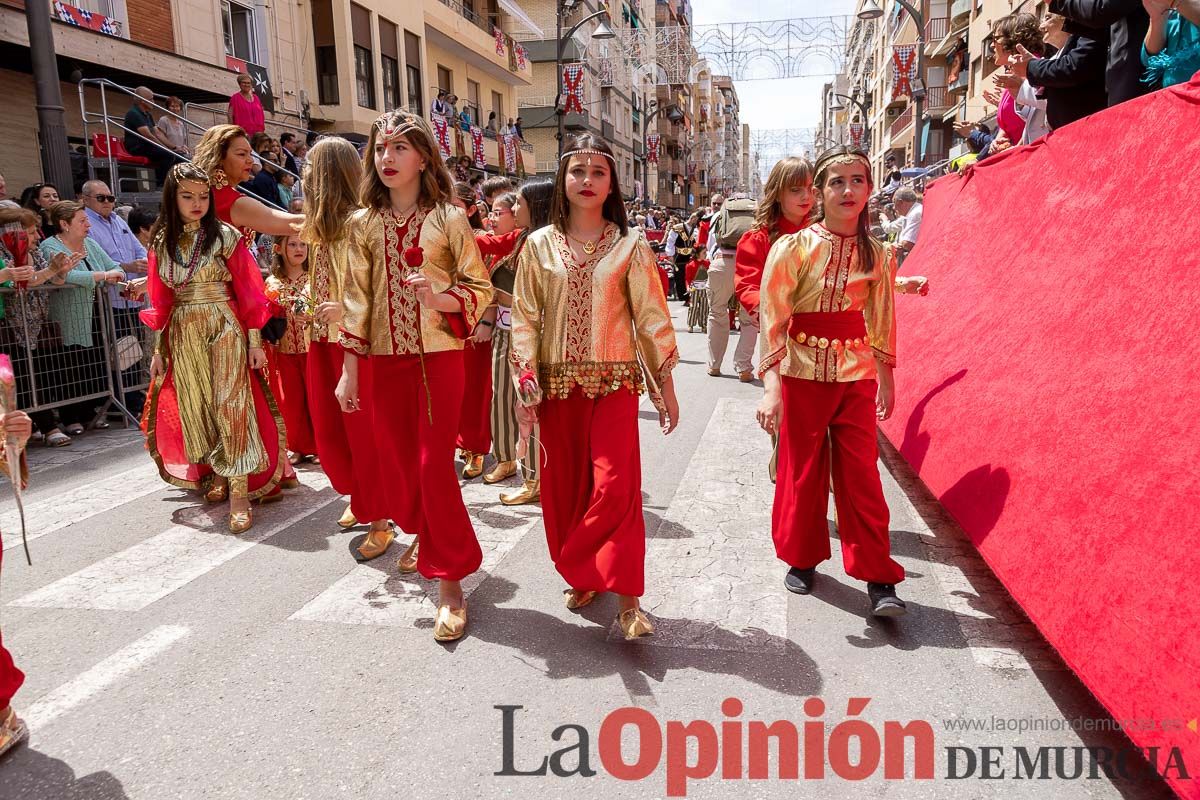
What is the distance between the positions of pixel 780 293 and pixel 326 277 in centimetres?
234

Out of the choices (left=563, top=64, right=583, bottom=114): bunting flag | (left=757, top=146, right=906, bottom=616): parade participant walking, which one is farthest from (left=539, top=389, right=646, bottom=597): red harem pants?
(left=563, top=64, right=583, bottom=114): bunting flag

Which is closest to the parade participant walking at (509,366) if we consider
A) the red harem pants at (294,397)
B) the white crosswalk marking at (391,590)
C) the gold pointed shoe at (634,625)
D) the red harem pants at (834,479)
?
the white crosswalk marking at (391,590)

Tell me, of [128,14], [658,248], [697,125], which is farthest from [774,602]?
[697,125]

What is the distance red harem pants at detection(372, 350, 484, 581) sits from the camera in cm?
349

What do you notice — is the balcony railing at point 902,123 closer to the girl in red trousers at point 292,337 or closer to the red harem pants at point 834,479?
the girl in red trousers at point 292,337

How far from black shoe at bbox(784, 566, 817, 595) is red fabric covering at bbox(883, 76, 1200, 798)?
27.4 inches

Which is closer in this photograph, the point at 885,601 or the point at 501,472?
the point at 885,601

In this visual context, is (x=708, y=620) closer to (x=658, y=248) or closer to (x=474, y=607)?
(x=474, y=607)

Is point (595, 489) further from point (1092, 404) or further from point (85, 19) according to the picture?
point (85, 19)

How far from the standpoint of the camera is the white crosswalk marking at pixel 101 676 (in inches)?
113

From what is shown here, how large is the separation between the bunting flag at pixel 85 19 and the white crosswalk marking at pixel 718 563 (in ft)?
37.4

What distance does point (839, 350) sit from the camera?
139 inches

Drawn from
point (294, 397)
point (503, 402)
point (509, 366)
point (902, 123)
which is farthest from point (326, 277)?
point (902, 123)

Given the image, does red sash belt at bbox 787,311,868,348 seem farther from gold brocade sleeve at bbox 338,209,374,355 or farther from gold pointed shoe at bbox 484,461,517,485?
gold pointed shoe at bbox 484,461,517,485
